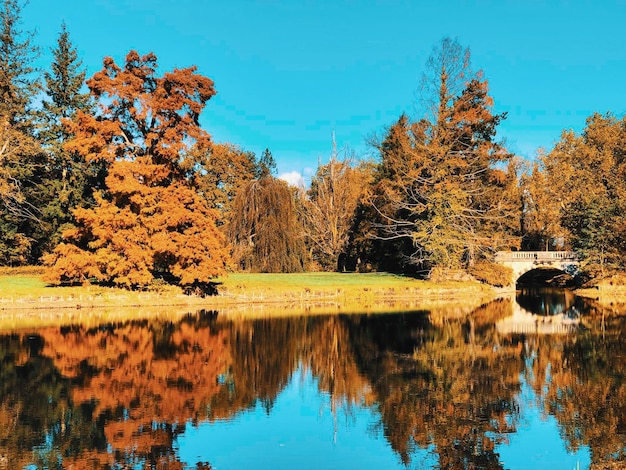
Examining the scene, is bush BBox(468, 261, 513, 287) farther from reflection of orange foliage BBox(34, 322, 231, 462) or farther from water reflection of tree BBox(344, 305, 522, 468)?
reflection of orange foliage BBox(34, 322, 231, 462)

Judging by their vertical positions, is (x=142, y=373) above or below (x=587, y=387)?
below

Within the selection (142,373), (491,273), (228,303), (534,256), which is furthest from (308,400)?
(534,256)

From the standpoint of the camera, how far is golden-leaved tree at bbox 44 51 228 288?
29.4 metres

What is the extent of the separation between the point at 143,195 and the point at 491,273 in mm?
26344

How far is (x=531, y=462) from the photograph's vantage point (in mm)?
8445

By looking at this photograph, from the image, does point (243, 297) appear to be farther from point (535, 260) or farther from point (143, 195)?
point (535, 260)

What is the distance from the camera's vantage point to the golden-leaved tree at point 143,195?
29.4 m

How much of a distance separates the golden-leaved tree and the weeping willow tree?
30.0ft

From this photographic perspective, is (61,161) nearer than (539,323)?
No

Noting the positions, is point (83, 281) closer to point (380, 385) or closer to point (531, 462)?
point (380, 385)

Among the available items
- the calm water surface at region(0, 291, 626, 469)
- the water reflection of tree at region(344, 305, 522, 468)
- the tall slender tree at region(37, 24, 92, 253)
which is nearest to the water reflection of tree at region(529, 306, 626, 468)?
the calm water surface at region(0, 291, 626, 469)

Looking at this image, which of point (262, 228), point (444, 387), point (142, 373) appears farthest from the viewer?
point (262, 228)

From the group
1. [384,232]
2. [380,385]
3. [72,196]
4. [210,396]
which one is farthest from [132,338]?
[384,232]

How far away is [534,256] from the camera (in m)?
44.4
